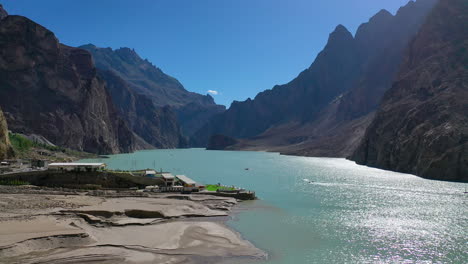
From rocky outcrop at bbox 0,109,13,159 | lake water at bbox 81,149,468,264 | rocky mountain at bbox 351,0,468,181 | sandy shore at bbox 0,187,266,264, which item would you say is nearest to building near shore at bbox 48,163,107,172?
sandy shore at bbox 0,187,266,264

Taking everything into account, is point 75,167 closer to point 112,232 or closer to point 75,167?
point 75,167

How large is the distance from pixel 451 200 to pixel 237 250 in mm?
55160

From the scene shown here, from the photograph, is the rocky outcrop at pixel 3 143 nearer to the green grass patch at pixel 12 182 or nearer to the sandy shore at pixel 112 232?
the green grass patch at pixel 12 182

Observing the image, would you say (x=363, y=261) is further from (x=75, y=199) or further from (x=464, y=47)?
(x=464, y=47)

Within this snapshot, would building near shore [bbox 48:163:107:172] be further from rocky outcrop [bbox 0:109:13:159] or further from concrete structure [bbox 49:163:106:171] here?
rocky outcrop [bbox 0:109:13:159]

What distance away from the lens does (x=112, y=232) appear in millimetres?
45969

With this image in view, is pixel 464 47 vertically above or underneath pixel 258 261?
above

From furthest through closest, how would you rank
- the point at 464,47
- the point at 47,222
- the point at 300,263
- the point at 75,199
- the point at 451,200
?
the point at 464,47 < the point at 451,200 < the point at 75,199 < the point at 47,222 < the point at 300,263

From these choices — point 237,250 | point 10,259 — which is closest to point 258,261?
point 237,250

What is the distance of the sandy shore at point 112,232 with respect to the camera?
3762 centimetres

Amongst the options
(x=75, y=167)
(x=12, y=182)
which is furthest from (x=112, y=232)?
(x=12, y=182)

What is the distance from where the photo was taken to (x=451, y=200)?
76.4 metres

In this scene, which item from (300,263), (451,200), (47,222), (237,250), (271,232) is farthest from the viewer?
(451,200)

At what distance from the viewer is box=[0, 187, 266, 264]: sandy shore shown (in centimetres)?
3762
